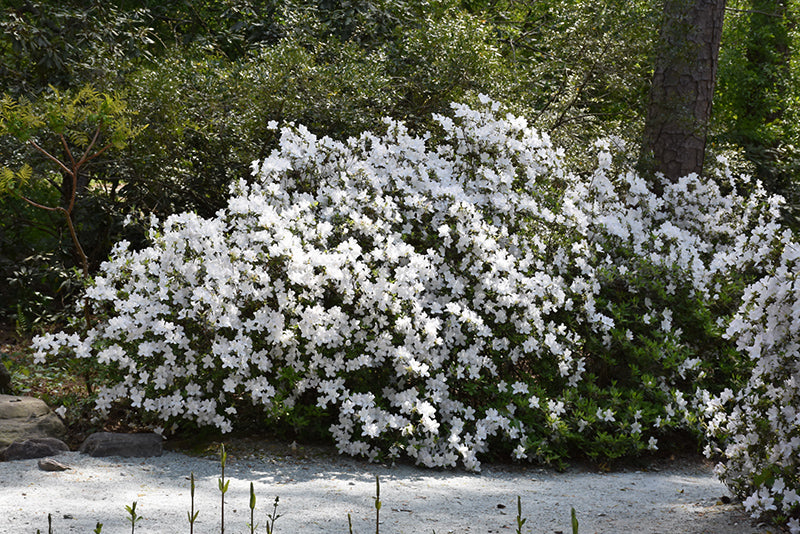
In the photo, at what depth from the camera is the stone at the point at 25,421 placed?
4250 mm

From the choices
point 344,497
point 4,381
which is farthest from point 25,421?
point 344,497

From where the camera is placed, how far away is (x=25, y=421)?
440cm

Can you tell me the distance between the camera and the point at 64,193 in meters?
7.27

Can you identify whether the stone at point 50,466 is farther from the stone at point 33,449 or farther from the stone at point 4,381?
the stone at point 4,381

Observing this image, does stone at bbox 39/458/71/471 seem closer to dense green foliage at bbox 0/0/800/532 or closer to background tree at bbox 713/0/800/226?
dense green foliage at bbox 0/0/800/532

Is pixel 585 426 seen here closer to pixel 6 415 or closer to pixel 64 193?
pixel 6 415

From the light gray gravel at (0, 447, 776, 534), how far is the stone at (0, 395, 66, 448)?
0.31 metres

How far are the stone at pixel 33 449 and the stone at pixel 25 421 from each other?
A: 0.34ft

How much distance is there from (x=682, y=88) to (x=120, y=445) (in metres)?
5.71

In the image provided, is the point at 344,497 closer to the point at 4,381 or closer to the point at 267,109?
the point at 4,381

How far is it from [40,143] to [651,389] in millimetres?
5457

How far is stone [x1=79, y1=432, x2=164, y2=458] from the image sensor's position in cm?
420

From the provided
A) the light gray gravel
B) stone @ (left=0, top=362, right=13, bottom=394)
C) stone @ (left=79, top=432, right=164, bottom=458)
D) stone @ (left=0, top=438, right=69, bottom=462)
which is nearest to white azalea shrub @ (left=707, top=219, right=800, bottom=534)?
the light gray gravel

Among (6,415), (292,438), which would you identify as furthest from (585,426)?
(6,415)
